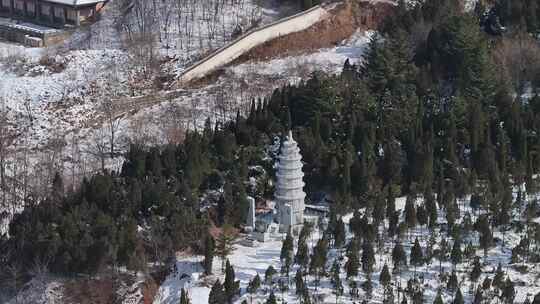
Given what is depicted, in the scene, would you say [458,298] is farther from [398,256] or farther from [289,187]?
[289,187]

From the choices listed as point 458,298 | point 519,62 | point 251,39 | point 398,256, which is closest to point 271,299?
point 398,256

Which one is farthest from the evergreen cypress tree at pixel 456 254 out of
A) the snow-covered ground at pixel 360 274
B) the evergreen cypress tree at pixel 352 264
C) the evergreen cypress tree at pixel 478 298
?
the evergreen cypress tree at pixel 352 264

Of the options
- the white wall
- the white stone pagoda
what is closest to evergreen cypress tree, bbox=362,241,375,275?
the white stone pagoda

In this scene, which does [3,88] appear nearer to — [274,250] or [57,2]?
[57,2]

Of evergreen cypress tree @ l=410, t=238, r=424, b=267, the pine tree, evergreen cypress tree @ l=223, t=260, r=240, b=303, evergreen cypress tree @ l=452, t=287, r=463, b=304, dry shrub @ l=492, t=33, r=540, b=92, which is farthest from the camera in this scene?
dry shrub @ l=492, t=33, r=540, b=92

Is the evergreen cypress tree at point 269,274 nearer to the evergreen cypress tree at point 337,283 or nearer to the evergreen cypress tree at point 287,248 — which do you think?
the evergreen cypress tree at point 287,248

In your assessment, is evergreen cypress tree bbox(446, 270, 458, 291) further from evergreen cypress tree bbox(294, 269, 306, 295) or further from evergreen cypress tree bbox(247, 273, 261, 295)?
evergreen cypress tree bbox(247, 273, 261, 295)

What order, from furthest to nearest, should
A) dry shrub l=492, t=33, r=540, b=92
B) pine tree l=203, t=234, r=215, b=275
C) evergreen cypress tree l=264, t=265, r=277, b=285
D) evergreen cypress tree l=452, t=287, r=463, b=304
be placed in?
dry shrub l=492, t=33, r=540, b=92, pine tree l=203, t=234, r=215, b=275, evergreen cypress tree l=264, t=265, r=277, b=285, evergreen cypress tree l=452, t=287, r=463, b=304

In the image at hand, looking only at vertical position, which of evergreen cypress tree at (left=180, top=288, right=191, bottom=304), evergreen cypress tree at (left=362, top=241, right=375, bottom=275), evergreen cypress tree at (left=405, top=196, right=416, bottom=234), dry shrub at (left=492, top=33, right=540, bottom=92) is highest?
dry shrub at (left=492, top=33, right=540, bottom=92)
